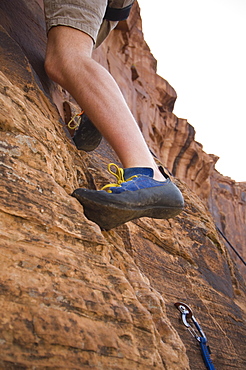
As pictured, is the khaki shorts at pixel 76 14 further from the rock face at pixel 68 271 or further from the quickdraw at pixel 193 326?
the quickdraw at pixel 193 326

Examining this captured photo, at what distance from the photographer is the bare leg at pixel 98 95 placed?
1504mm

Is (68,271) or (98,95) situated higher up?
(98,95)

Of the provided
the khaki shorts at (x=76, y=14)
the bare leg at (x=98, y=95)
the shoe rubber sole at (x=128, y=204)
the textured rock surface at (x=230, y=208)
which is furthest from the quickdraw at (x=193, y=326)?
the textured rock surface at (x=230, y=208)

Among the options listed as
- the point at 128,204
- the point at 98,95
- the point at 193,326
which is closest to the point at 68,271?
the point at 128,204

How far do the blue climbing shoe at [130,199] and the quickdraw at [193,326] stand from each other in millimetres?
989

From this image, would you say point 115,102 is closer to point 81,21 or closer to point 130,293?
point 81,21

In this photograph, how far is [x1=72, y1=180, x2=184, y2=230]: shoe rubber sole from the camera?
4.43ft

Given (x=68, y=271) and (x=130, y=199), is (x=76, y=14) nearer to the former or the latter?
(x=130, y=199)

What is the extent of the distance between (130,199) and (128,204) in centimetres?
2

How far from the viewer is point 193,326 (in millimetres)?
2211

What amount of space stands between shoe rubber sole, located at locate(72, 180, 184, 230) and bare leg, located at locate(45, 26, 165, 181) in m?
0.13

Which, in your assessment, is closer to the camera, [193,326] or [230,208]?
[193,326]

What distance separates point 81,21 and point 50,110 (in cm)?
62

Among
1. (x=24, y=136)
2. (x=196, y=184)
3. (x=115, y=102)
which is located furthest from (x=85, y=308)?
(x=196, y=184)
